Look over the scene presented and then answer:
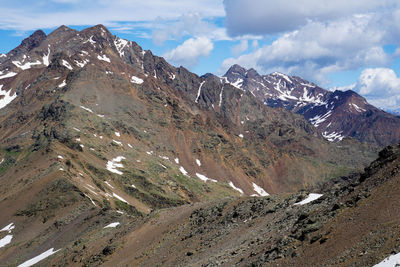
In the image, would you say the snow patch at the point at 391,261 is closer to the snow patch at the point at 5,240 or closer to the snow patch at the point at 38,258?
the snow patch at the point at 38,258

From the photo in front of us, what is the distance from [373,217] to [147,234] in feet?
116

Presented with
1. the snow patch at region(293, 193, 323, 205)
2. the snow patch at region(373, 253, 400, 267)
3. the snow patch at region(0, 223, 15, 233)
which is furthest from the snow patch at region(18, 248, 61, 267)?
the snow patch at region(373, 253, 400, 267)

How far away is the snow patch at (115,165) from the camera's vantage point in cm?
15188

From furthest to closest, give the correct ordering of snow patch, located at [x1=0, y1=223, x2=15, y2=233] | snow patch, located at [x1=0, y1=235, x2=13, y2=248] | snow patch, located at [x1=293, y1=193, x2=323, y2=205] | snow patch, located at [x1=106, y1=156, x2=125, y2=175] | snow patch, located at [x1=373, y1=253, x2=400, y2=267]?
snow patch, located at [x1=106, y1=156, x2=125, y2=175], snow patch, located at [x1=0, y1=223, x2=15, y2=233], snow patch, located at [x1=0, y1=235, x2=13, y2=248], snow patch, located at [x1=293, y1=193, x2=323, y2=205], snow patch, located at [x1=373, y1=253, x2=400, y2=267]

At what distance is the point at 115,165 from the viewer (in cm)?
16038

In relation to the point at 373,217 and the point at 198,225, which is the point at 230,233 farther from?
the point at 373,217

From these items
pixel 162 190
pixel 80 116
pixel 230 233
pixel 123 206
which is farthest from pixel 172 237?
pixel 80 116

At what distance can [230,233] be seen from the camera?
4388 cm

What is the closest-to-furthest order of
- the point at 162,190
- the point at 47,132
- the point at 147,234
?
the point at 147,234, the point at 162,190, the point at 47,132

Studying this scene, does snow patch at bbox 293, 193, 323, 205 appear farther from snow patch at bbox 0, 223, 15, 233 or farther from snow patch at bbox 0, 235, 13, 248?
snow patch at bbox 0, 223, 15, 233

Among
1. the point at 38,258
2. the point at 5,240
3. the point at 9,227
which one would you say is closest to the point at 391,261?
the point at 38,258

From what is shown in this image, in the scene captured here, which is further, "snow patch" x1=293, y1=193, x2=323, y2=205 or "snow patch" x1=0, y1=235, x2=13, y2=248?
"snow patch" x1=0, y1=235, x2=13, y2=248

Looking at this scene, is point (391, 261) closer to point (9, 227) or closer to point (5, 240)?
point (5, 240)

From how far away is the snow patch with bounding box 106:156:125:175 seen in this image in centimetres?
15188
